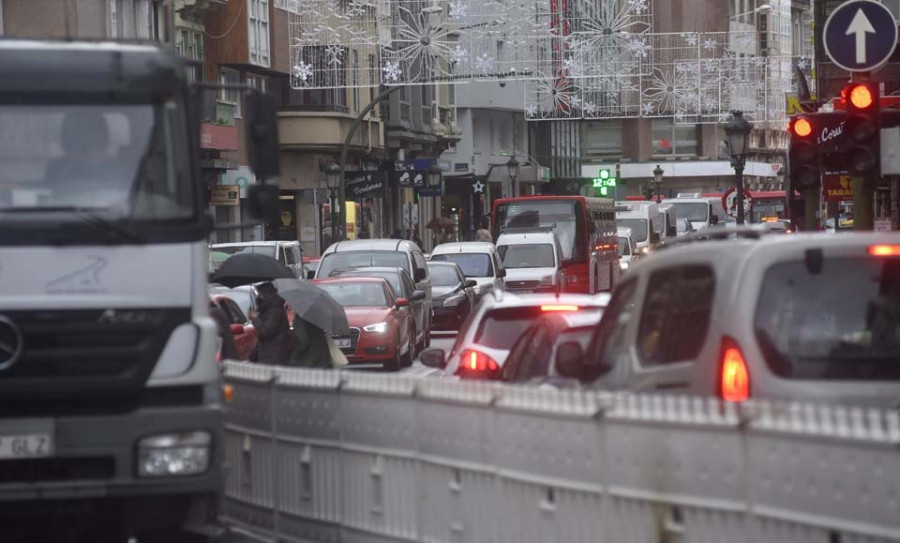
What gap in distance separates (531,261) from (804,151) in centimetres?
2440

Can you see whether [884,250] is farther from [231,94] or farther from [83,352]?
[231,94]

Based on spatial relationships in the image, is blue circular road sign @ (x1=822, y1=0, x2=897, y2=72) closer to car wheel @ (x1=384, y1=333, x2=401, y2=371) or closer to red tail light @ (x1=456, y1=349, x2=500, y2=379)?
red tail light @ (x1=456, y1=349, x2=500, y2=379)

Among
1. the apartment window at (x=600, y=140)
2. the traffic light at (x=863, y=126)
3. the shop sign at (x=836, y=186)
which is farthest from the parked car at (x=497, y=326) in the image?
the apartment window at (x=600, y=140)

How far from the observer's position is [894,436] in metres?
5.88

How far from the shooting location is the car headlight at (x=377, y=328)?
28.3 m

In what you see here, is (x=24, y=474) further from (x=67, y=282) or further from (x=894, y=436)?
(x=894, y=436)

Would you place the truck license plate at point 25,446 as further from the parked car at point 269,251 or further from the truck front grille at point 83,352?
the parked car at point 269,251

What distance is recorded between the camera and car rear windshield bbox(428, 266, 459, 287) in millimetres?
38594

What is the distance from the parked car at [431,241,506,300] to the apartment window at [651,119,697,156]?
82269mm

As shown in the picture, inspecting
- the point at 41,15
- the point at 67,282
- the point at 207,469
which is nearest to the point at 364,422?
the point at 207,469

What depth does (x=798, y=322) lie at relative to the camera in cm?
816

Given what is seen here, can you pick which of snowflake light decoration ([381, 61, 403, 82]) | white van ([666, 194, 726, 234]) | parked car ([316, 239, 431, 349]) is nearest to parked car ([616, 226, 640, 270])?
snowflake light decoration ([381, 61, 403, 82])

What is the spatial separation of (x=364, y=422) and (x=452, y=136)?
75479 millimetres

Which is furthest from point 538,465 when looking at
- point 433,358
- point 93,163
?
point 433,358
